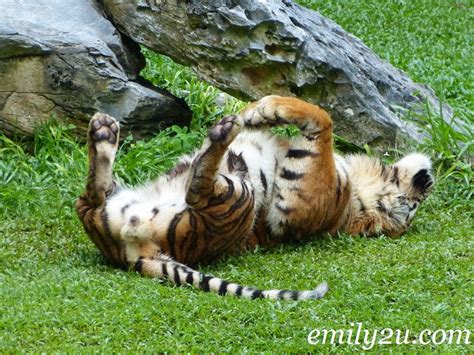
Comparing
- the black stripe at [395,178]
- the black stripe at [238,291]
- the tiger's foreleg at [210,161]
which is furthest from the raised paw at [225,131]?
the black stripe at [395,178]

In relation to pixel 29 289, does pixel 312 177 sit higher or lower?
higher

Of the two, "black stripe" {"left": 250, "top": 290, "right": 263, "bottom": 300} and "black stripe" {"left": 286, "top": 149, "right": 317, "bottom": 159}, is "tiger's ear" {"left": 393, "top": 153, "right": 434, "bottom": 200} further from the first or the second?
"black stripe" {"left": 250, "top": 290, "right": 263, "bottom": 300}

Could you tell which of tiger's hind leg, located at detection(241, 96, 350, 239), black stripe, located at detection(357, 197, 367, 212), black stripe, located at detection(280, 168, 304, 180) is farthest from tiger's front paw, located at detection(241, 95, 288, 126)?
black stripe, located at detection(357, 197, 367, 212)

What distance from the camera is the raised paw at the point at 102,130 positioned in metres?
6.33

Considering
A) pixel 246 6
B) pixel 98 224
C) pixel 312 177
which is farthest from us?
pixel 246 6

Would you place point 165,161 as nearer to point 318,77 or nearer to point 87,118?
point 87,118

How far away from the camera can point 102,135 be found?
20.8 feet

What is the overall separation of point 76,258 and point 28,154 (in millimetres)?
1964

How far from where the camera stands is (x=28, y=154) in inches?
324

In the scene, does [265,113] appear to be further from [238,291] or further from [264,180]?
A: [238,291]

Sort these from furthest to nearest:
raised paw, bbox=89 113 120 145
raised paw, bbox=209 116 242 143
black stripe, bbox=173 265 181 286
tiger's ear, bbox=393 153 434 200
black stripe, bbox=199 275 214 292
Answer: tiger's ear, bbox=393 153 434 200 < raised paw, bbox=89 113 120 145 < raised paw, bbox=209 116 242 143 < black stripe, bbox=173 265 181 286 < black stripe, bbox=199 275 214 292

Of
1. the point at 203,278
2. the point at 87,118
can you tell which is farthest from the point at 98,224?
the point at 87,118

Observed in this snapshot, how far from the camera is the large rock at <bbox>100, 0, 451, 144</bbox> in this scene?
7.81 metres

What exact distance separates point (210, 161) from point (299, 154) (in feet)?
3.41
